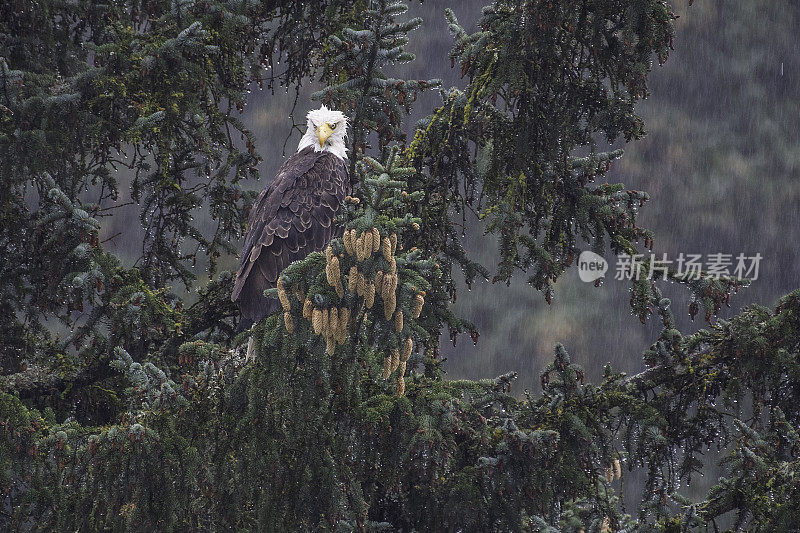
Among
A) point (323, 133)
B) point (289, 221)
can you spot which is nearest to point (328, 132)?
point (323, 133)

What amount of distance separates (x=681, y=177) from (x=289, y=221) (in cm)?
1408

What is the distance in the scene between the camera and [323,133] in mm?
6793

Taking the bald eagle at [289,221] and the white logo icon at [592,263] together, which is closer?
the white logo icon at [592,263]

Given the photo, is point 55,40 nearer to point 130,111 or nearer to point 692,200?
point 130,111

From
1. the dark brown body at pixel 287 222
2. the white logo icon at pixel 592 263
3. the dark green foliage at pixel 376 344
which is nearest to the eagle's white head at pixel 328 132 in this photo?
the dark brown body at pixel 287 222

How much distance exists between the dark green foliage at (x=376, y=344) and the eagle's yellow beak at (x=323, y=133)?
682mm

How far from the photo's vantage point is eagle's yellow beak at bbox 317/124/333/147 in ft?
22.2

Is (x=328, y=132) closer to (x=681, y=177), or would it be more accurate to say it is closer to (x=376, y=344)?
(x=376, y=344)

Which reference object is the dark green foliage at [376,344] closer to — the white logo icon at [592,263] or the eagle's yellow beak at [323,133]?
the white logo icon at [592,263]

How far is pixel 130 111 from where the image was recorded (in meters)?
5.89

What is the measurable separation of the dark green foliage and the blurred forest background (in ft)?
36.6

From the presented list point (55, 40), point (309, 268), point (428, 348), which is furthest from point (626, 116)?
point (55, 40)

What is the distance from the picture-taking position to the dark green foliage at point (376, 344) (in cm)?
433

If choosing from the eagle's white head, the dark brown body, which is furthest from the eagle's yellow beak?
the dark brown body
